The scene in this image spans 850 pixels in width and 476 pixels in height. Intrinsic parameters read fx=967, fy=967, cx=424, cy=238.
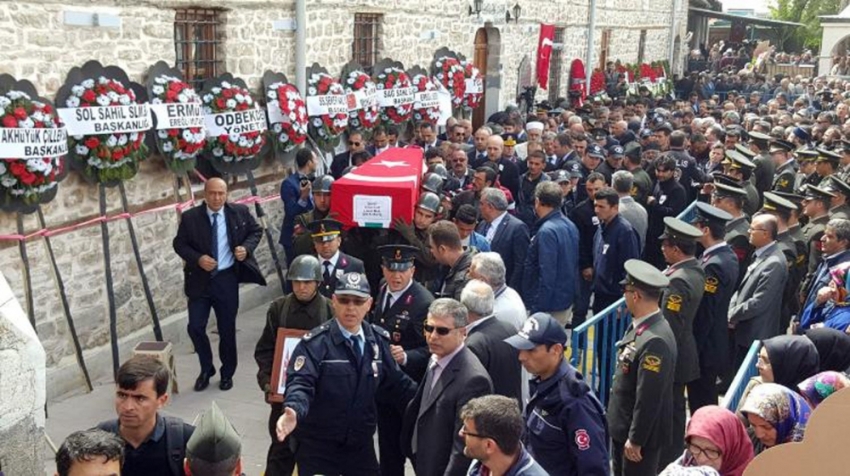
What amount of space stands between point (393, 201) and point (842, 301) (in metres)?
3.77

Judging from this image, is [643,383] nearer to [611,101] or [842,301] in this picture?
[842,301]

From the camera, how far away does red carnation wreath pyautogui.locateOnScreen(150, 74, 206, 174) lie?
9414 millimetres

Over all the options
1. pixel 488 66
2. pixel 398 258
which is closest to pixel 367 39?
pixel 488 66

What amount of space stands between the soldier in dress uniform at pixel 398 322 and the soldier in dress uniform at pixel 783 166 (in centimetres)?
706

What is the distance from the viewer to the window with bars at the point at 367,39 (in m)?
13.9

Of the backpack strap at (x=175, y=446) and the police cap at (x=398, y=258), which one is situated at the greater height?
the police cap at (x=398, y=258)

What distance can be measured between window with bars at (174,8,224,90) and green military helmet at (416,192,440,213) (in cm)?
330

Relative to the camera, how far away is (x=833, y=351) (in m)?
5.77

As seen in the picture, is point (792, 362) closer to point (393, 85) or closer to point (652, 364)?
point (652, 364)

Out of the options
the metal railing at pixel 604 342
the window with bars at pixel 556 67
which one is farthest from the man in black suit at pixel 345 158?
the window with bars at pixel 556 67

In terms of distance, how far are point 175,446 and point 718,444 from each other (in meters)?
2.49

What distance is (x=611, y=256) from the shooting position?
345 inches

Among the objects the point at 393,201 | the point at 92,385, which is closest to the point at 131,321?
the point at 92,385

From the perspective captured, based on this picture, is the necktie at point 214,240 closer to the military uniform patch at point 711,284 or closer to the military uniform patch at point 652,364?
the military uniform patch at point 711,284
